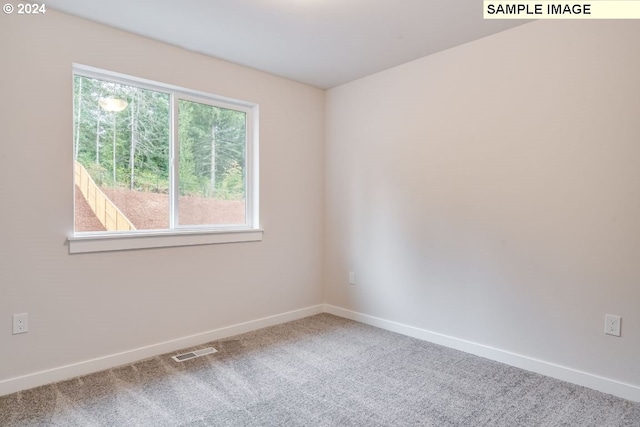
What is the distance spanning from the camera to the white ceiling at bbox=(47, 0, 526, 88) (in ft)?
7.41

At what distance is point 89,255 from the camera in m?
2.44

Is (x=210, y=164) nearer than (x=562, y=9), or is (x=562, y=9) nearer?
(x=562, y=9)

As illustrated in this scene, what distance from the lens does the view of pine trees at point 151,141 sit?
101 inches

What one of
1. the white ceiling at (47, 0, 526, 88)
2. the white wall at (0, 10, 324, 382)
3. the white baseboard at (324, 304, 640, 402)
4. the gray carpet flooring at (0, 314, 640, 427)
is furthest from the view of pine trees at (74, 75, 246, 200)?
the white baseboard at (324, 304, 640, 402)

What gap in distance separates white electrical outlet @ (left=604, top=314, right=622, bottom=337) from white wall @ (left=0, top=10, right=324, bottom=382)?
250cm

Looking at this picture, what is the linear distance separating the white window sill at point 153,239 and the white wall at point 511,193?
1147 mm

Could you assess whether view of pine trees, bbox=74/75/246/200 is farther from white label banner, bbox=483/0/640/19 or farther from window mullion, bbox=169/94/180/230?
white label banner, bbox=483/0/640/19

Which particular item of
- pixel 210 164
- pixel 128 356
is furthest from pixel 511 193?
pixel 128 356

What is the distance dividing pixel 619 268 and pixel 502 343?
0.89 m

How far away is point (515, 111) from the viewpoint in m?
2.56

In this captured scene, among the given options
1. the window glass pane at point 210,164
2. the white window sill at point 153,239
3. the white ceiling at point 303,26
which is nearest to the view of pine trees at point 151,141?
the window glass pane at point 210,164

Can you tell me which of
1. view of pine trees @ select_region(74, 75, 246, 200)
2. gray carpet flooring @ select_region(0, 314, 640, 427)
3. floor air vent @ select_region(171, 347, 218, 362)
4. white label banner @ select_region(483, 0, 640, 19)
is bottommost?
gray carpet flooring @ select_region(0, 314, 640, 427)

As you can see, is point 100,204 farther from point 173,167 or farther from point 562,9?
point 562,9

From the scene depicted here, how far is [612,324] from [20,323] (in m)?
3.52
